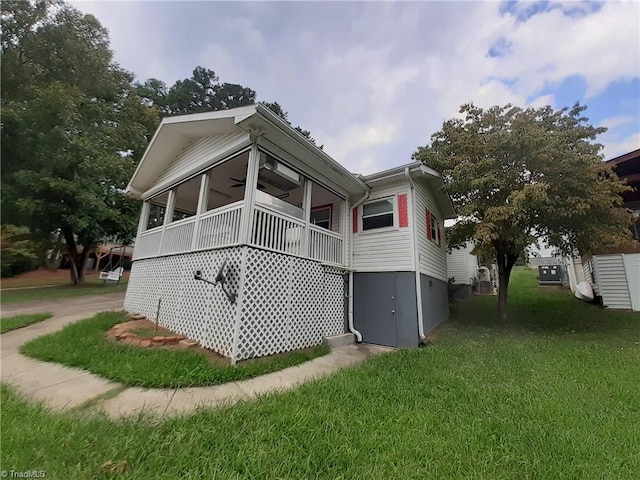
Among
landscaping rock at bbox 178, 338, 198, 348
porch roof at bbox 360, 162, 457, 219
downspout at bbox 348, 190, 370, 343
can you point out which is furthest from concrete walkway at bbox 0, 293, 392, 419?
porch roof at bbox 360, 162, 457, 219

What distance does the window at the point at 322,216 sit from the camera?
→ 29.8 feet

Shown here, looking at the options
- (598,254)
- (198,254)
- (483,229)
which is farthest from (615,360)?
(198,254)

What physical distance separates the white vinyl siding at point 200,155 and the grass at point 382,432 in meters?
5.13

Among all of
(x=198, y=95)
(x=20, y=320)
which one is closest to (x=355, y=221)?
(x=20, y=320)

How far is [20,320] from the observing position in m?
7.48

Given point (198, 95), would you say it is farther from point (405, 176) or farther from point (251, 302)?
point (251, 302)

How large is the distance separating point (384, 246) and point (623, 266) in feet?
31.6

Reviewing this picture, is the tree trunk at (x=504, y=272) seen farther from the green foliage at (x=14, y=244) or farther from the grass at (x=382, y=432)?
the green foliage at (x=14, y=244)

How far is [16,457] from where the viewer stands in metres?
2.25

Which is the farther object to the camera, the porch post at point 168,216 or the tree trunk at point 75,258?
the tree trunk at point 75,258

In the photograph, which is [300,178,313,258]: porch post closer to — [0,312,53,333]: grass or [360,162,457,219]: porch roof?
[360,162,457,219]: porch roof

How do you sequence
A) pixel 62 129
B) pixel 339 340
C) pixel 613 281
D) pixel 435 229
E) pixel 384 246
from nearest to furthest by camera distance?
1. pixel 339 340
2. pixel 384 246
3. pixel 435 229
4. pixel 613 281
5. pixel 62 129

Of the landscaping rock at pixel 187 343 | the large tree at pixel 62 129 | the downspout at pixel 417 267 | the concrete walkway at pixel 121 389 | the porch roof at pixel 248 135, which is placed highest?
the large tree at pixel 62 129

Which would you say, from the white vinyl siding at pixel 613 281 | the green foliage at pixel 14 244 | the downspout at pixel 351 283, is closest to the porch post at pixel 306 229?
the downspout at pixel 351 283
